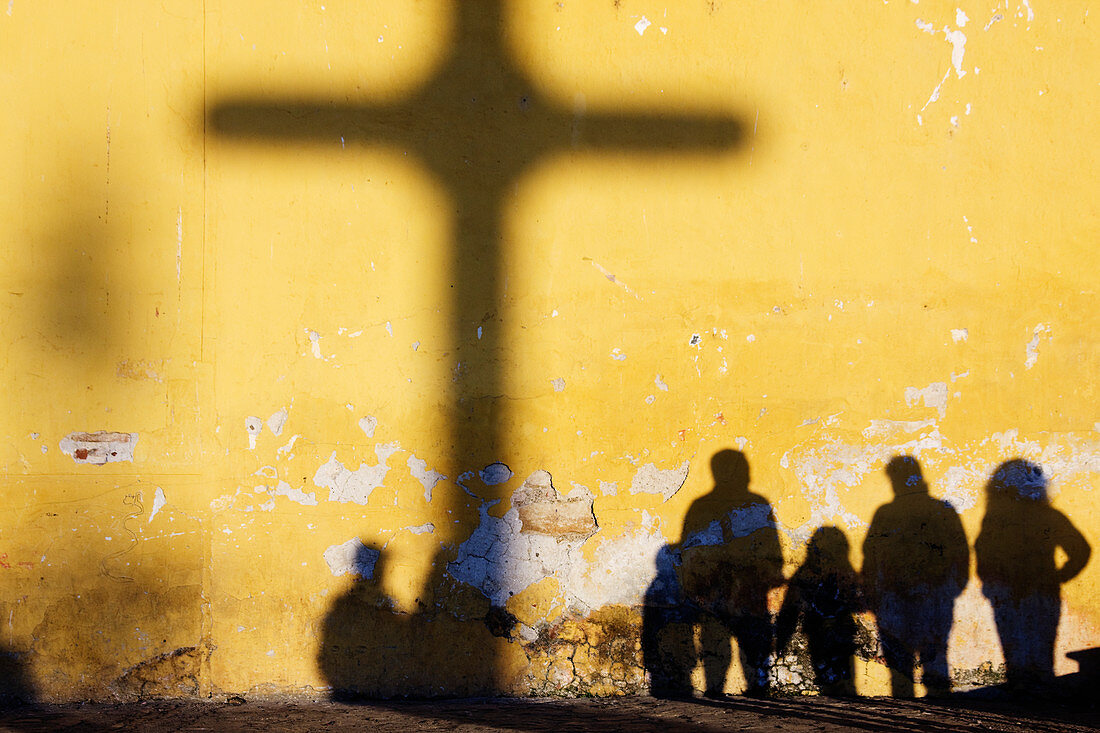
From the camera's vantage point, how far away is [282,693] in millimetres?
3258

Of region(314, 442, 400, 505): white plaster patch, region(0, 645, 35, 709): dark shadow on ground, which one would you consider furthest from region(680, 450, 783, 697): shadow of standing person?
region(0, 645, 35, 709): dark shadow on ground

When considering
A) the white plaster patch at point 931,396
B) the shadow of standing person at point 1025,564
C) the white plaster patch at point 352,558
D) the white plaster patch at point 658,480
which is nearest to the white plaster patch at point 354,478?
the white plaster patch at point 352,558

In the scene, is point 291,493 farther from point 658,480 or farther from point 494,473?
point 658,480

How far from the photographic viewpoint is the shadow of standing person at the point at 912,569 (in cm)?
341

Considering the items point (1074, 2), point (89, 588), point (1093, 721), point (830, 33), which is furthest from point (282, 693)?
point (1074, 2)

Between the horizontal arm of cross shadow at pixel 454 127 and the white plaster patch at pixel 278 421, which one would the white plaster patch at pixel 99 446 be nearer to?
the white plaster patch at pixel 278 421

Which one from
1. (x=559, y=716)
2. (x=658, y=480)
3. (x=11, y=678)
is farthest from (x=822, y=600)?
(x=11, y=678)

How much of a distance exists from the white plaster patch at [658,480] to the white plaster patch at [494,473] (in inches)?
21.2

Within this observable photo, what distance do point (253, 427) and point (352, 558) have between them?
675 mm

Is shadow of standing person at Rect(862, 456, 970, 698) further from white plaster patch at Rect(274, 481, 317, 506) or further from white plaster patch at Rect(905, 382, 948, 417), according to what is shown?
white plaster patch at Rect(274, 481, 317, 506)

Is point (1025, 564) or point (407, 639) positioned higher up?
point (1025, 564)

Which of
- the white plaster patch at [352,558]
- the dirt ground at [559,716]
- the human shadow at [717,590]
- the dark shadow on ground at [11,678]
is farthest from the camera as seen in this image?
the human shadow at [717,590]

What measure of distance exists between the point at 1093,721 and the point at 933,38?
9.46 ft

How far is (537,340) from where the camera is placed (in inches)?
130
